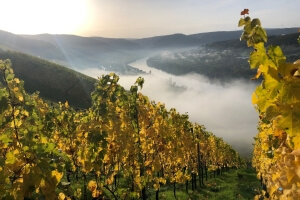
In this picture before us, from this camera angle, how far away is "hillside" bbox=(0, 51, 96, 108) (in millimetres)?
83625

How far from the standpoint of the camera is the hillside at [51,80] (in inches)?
3292

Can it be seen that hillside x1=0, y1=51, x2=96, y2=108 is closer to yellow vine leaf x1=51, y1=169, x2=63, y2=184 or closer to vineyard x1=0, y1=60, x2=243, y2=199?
vineyard x1=0, y1=60, x2=243, y2=199

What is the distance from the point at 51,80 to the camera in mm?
88188

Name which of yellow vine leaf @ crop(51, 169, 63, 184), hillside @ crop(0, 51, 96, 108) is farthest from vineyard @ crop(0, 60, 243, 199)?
hillside @ crop(0, 51, 96, 108)

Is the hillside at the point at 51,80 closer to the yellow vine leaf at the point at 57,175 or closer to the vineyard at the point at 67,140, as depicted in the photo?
the vineyard at the point at 67,140

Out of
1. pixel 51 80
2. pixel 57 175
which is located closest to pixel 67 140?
pixel 57 175

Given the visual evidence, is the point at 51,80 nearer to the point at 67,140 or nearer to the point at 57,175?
the point at 67,140

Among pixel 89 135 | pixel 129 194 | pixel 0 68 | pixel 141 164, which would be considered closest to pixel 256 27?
pixel 0 68

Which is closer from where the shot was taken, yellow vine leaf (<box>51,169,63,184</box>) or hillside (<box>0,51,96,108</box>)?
yellow vine leaf (<box>51,169,63,184</box>)

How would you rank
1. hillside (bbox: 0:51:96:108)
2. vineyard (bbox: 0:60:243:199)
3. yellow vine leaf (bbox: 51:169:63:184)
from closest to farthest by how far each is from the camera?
vineyard (bbox: 0:60:243:199) < yellow vine leaf (bbox: 51:169:63:184) < hillside (bbox: 0:51:96:108)

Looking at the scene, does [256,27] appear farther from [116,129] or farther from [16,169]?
[116,129]

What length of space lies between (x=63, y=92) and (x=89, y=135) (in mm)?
84014

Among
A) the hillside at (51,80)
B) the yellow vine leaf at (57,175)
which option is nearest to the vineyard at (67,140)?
the yellow vine leaf at (57,175)

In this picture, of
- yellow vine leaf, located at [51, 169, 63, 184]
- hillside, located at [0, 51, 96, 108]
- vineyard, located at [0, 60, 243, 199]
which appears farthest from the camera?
hillside, located at [0, 51, 96, 108]
